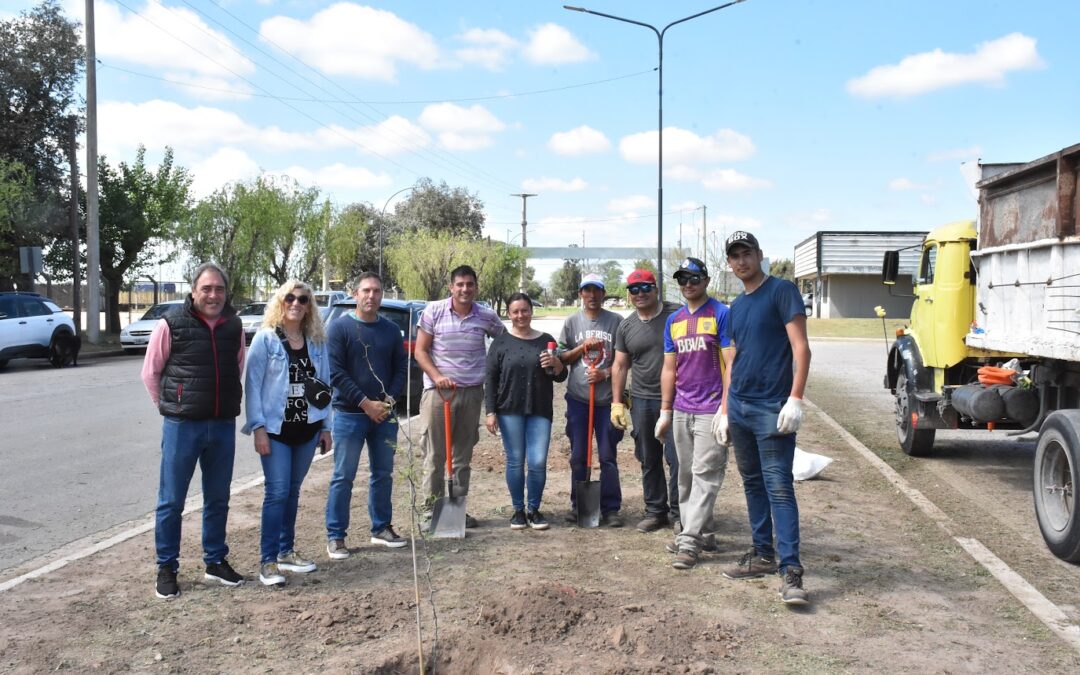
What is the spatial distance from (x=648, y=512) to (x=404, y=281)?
55.3 m

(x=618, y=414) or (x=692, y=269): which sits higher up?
(x=692, y=269)

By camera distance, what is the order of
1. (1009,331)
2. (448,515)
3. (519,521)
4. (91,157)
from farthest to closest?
(91,157) → (1009,331) → (519,521) → (448,515)

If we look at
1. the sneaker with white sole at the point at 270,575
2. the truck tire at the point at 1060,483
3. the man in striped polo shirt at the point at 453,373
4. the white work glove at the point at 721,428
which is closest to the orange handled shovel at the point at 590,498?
the man in striped polo shirt at the point at 453,373

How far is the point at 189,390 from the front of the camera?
4.71 meters

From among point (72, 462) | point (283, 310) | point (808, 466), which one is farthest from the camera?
point (72, 462)

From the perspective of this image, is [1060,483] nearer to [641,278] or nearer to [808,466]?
[808,466]

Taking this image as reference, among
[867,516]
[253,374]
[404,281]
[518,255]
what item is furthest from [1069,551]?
[518,255]

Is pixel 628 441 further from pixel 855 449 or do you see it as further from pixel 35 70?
pixel 35 70

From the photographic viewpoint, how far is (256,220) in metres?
38.0

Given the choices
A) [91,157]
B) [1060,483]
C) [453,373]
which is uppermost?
[91,157]

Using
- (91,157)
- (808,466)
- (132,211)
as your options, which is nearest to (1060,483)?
(808,466)

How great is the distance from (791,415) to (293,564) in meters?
2.89

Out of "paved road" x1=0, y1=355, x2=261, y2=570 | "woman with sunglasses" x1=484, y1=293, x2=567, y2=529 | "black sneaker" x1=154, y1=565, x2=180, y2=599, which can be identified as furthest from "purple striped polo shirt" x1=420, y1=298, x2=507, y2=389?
"paved road" x1=0, y1=355, x2=261, y2=570

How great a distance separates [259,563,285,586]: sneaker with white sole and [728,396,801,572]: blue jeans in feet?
8.62
